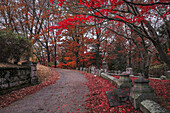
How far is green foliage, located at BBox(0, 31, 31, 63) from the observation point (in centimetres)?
737

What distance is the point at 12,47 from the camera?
7758 mm

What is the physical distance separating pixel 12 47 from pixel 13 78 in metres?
2.41

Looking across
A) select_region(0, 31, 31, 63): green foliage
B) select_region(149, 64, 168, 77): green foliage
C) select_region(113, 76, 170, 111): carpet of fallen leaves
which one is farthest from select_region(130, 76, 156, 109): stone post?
select_region(149, 64, 168, 77): green foliage

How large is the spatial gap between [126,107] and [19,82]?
6957 millimetres

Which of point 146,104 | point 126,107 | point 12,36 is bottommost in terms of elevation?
point 126,107

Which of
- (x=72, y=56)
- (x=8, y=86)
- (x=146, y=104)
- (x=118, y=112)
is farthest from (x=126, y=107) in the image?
(x=72, y=56)

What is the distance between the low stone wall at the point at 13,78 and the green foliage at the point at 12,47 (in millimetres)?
1263

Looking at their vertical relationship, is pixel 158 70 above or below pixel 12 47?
below

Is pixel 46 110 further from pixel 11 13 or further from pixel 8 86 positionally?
pixel 11 13

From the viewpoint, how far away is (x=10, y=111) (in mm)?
4230

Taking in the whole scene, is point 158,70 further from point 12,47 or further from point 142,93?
point 12,47

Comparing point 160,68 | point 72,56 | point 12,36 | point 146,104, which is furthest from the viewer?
point 72,56

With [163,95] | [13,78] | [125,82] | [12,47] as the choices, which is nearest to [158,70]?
[125,82]

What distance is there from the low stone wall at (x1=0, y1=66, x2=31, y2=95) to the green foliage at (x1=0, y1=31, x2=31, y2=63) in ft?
4.14
